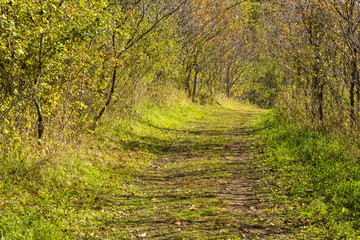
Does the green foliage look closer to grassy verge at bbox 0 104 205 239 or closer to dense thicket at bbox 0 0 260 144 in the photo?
dense thicket at bbox 0 0 260 144

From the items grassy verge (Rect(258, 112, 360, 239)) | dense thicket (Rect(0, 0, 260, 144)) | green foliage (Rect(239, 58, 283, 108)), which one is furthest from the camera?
green foliage (Rect(239, 58, 283, 108))

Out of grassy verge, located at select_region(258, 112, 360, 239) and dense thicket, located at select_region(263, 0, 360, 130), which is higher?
dense thicket, located at select_region(263, 0, 360, 130)

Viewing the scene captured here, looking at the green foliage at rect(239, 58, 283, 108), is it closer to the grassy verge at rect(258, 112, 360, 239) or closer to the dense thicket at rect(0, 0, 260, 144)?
the dense thicket at rect(0, 0, 260, 144)

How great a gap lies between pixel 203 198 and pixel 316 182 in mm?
2196

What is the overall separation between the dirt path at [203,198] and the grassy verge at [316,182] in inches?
14.0

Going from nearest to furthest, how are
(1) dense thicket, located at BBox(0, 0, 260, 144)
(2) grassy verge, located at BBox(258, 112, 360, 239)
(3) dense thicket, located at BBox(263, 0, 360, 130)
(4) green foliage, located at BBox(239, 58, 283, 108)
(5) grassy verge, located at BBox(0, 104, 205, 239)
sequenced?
(5) grassy verge, located at BBox(0, 104, 205, 239)
(2) grassy verge, located at BBox(258, 112, 360, 239)
(1) dense thicket, located at BBox(0, 0, 260, 144)
(3) dense thicket, located at BBox(263, 0, 360, 130)
(4) green foliage, located at BBox(239, 58, 283, 108)

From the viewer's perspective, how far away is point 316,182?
5945 millimetres

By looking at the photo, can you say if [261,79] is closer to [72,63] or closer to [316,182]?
[316,182]

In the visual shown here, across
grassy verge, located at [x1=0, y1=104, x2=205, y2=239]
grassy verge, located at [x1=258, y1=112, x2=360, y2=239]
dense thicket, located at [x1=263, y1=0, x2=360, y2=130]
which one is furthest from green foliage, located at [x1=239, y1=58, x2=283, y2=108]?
grassy verge, located at [x1=0, y1=104, x2=205, y2=239]

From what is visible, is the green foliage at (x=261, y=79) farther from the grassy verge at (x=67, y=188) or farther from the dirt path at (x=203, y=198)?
the grassy verge at (x=67, y=188)

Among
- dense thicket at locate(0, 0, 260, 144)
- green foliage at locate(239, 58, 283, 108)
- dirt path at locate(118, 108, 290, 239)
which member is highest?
green foliage at locate(239, 58, 283, 108)

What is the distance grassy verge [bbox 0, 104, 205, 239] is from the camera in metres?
4.36

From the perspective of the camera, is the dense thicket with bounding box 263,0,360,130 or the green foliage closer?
the dense thicket with bounding box 263,0,360,130

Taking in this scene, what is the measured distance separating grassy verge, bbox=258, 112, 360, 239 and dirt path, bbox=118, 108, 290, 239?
35 cm
